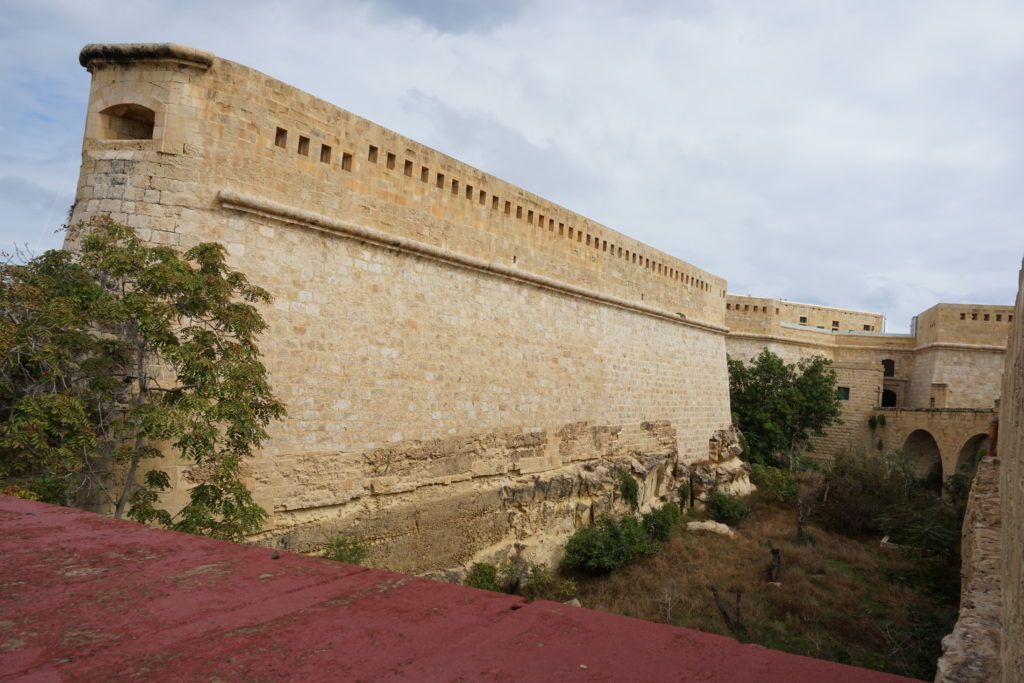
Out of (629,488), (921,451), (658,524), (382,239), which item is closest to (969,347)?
(921,451)

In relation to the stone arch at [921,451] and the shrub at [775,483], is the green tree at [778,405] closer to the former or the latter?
the shrub at [775,483]

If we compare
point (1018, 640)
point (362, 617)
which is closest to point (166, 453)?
point (362, 617)

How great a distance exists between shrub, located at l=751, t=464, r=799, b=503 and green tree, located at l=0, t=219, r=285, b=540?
15299 millimetres

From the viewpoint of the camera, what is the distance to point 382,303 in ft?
26.4

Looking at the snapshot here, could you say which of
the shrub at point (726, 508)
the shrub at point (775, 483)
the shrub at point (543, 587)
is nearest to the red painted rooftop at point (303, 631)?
the shrub at point (543, 587)

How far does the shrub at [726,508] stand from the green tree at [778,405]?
5421mm

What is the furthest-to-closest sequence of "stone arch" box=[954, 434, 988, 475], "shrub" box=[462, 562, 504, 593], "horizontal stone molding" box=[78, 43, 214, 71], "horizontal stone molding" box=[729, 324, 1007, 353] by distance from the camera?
1. "horizontal stone molding" box=[729, 324, 1007, 353]
2. "stone arch" box=[954, 434, 988, 475]
3. "shrub" box=[462, 562, 504, 593]
4. "horizontal stone molding" box=[78, 43, 214, 71]

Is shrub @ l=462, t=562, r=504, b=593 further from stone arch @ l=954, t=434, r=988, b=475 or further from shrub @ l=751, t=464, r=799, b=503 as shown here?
stone arch @ l=954, t=434, r=988, b=475

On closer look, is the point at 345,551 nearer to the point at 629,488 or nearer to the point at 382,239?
the point at 382,239

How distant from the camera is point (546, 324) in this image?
1120 cm

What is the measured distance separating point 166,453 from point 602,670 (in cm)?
588

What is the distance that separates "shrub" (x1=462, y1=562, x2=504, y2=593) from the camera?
8.88 meters

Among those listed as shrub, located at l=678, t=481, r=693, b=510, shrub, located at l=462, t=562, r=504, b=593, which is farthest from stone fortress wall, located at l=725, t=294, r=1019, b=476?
shrub, located at l=462, t=562, r=504, b=593

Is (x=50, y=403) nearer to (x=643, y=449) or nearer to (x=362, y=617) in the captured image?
(x=362, y=617)
